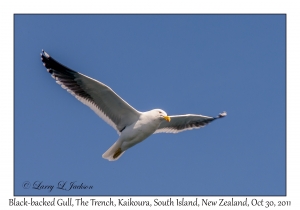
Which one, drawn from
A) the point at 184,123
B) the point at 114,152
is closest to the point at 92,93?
the point at 114,152

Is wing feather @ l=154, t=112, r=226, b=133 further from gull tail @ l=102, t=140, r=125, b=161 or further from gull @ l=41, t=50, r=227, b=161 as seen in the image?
gull tail @ l=102, t=140, r=125, b=161

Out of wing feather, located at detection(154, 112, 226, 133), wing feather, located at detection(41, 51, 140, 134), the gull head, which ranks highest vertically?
wing feather, located at detection(41, 51, 140, 134)

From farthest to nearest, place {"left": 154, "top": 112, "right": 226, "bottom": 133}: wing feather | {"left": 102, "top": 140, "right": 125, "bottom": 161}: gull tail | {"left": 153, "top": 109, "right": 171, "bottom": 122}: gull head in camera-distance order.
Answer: {"left": 154, "top": 112, "right": 226, "bottom": 133}: wing feather < {"left": 102, "top": 140, "right": 125, "bottom": 161}: gull tail < {"left": 153, "top": 109, "right": 171, "bottom": 122}: gull head

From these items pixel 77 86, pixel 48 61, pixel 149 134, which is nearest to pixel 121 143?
pixel 149 134

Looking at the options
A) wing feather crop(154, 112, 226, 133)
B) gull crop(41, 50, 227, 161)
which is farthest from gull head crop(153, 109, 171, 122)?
wing feather crop(154, 112, 226, 133)

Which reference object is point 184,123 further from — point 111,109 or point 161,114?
point 111,109

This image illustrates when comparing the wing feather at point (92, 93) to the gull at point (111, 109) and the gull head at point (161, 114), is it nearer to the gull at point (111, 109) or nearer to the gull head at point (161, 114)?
the gull at point (111, 109)
